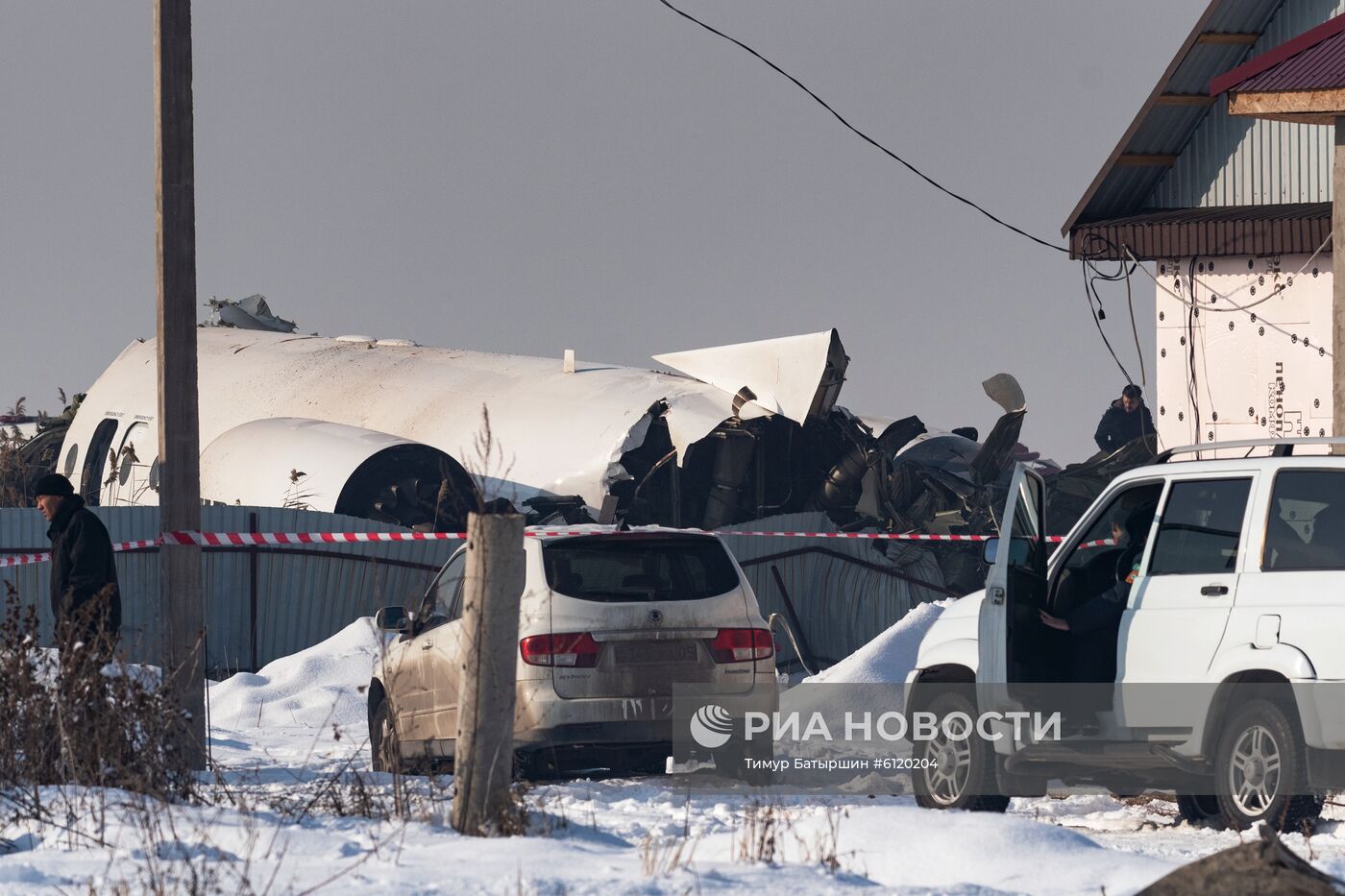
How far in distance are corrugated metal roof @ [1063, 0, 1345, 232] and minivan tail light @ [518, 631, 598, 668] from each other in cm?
1039

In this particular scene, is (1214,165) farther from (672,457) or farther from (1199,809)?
(1199,809)

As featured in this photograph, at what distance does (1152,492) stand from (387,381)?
1890 cm

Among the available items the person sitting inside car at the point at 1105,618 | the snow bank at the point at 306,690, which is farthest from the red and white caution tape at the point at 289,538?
the person sitting inside car at the point at 1105,618

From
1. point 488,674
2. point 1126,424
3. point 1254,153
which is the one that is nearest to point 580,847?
point 488,674

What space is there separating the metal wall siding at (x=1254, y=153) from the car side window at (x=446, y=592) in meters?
9.93

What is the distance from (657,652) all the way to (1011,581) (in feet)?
7.56

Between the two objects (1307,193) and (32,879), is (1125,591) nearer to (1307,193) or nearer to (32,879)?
(32,879)

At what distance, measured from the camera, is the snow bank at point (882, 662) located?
14.4m

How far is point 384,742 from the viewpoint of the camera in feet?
29.4

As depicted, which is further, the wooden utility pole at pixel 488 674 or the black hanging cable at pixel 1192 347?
the black hanging cable at pixel 1192 347

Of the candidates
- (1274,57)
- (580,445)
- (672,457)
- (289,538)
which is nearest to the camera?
(1274,57)

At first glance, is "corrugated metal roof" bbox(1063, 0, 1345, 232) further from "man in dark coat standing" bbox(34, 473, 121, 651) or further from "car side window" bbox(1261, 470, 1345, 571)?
"man in dark coat standing" bbox(34, 473, 121, 651)

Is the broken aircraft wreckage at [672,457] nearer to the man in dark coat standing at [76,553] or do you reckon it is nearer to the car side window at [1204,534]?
the man in dark coat standing at [76,553]

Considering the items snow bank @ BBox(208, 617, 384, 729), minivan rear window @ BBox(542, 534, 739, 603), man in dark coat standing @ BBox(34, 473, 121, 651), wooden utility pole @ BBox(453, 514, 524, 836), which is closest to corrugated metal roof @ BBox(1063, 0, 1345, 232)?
snow bank @ BBox(208, 617, 384, 729)
